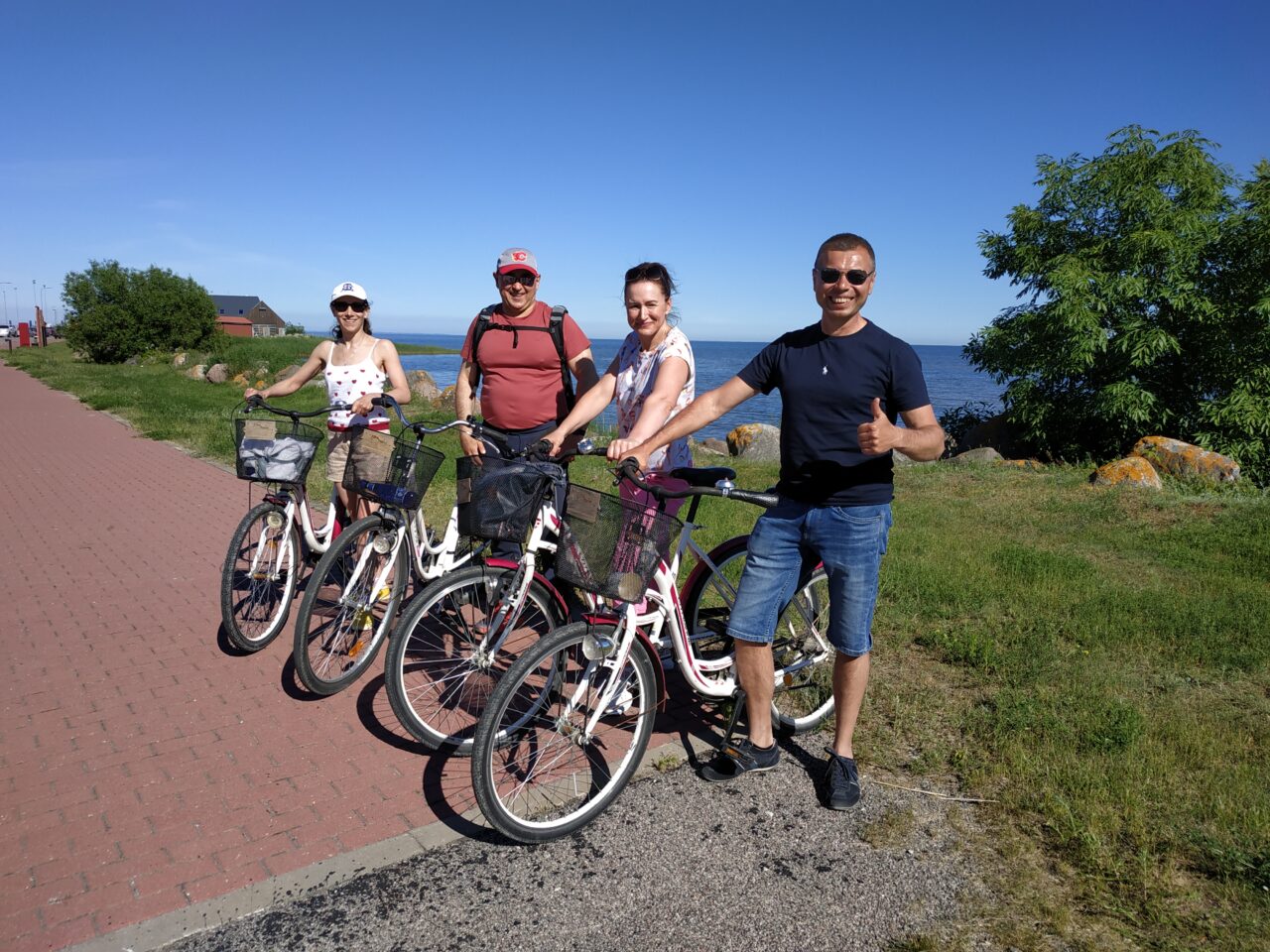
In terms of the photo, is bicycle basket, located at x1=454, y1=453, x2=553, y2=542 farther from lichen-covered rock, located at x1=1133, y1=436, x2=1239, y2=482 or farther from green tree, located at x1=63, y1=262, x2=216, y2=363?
green tree, located at x1=63, y1=262, x2=216, y2=363

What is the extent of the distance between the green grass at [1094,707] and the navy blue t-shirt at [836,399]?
1388 millimetres

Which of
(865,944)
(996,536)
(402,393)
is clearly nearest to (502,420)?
(402,393)

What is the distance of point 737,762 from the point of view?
12.5 feet

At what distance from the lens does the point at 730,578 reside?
167 inches

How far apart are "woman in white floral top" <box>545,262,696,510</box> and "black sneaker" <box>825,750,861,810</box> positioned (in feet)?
4.49

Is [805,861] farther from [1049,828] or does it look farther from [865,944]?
[1049,828]

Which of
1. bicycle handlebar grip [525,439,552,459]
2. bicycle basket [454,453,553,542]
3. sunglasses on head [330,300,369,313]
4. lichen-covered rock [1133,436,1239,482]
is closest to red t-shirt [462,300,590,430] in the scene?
sunglasses on head [330,300,369,313]

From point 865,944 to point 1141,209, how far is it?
14.0 meters

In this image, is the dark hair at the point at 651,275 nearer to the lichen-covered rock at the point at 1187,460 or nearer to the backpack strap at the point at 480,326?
the backpack strap at the point at 480,326

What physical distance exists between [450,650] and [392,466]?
937 millimetres

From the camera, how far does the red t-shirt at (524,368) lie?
4.91 metres

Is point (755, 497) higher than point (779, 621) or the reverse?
higher

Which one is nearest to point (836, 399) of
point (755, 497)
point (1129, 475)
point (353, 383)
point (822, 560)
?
point (755, 497)

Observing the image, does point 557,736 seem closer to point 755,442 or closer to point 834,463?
point 834,463
